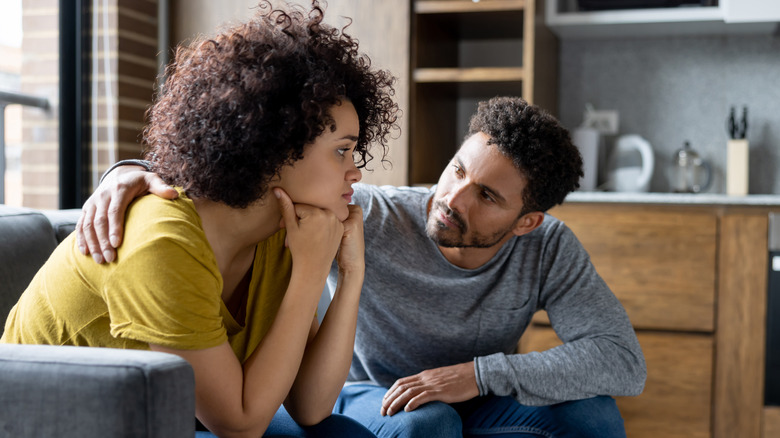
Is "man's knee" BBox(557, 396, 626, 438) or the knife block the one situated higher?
the knife block

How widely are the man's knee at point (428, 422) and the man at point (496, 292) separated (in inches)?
4.0

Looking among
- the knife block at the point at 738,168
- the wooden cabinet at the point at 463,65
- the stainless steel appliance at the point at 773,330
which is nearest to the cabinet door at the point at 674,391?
the stainless steel appliance at the point at 773,330

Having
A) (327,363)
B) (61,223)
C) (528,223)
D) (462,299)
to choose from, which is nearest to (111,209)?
(327,363)

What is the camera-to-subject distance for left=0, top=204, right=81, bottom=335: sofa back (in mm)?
1302

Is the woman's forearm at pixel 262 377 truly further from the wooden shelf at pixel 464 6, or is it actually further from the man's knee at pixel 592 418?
the wooden shelf at pixel 464 6

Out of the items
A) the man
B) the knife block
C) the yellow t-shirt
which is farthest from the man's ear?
the knife block

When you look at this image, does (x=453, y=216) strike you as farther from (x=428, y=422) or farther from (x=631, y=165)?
(x=631, y=165)

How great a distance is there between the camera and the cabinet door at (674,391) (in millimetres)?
2328

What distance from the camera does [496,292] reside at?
156 cm

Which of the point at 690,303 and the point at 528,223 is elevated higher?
the point at 528,223

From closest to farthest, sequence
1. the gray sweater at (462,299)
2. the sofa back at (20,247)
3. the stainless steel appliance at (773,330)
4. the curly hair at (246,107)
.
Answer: the curly hair at (246,107) < the sofa back at (20,247) < the gray sweater at (462,299) < the stainless steel appliance at (773,330)

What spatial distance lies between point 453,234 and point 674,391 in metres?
1.25

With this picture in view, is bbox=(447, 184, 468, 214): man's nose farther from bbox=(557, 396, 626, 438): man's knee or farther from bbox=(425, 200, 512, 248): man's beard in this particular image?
bbox=(557, 396, 626, 438): man's knee

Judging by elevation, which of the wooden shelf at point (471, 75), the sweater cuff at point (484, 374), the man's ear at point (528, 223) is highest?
the wooden shelf at point (471, 75)
